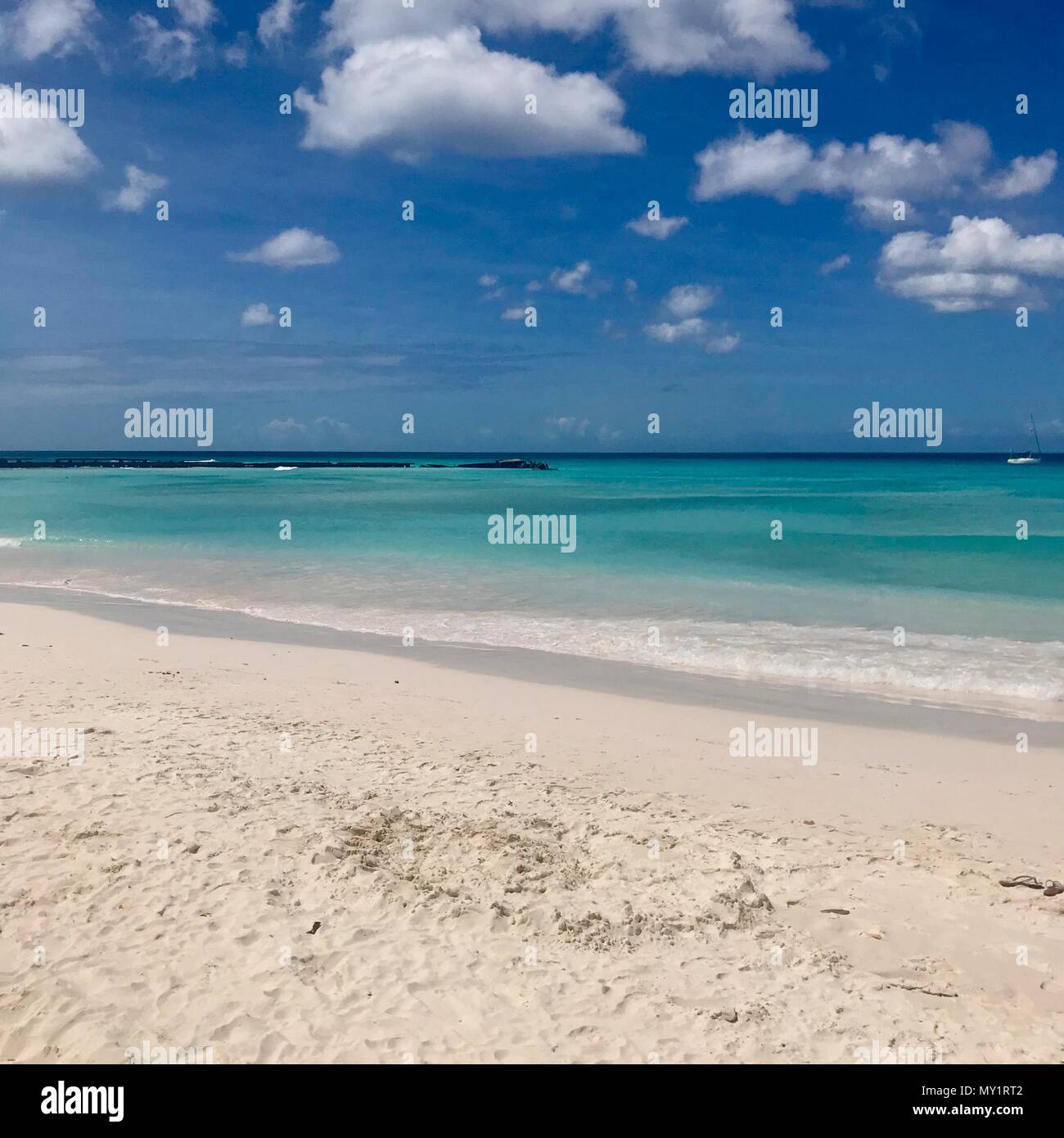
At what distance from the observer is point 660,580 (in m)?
20.5

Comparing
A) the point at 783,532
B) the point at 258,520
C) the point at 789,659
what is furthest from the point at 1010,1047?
the point at 258,520

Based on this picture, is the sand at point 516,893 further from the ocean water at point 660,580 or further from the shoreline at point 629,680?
the ocean water at point 660,580

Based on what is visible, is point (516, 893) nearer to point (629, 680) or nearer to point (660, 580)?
point (629, 680)

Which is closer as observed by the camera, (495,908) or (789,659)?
(495,908)

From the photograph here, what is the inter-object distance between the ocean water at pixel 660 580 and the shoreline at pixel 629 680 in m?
0.46

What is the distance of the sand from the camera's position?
4242 mm

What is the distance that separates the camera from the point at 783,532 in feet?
111

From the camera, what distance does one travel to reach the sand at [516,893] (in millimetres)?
4242

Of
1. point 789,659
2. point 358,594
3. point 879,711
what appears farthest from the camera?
point 358,594

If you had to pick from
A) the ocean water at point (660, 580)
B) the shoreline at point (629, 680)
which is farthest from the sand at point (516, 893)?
the ocean water at point (660, 580)

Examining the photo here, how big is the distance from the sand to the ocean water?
11.2 feet

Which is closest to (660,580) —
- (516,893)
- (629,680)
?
(629,680)
